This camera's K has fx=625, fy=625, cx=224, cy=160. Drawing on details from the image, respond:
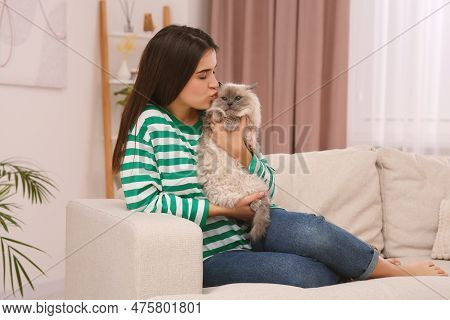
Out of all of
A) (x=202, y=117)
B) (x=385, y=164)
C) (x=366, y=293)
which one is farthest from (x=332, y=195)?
(x=366, y=293)

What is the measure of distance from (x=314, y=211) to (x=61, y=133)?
1.58 m

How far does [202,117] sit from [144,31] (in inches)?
70.2

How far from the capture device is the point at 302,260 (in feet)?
5.35

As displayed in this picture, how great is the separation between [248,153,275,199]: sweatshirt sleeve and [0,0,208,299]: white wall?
4.92 ft

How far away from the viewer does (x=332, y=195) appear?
2.26 meters

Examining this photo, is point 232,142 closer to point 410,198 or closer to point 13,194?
point 410,198

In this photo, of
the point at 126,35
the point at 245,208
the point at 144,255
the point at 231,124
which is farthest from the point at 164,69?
the point at 126,35

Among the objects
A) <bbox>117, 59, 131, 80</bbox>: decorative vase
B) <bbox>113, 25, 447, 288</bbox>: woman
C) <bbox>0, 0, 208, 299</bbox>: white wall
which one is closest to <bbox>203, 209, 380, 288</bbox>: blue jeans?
<bbox>113, 25, 447, 288</bbox>: woman

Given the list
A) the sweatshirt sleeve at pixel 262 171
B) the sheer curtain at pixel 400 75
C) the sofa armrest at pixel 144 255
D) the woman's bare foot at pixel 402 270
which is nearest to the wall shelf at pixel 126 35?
the sheer curtain at pixel 400 75

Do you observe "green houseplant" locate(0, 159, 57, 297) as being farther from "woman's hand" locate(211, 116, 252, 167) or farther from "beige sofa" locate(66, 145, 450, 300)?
"woman's hand" locate(211, 116, 252, 167)

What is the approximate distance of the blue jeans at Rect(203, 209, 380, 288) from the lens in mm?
1605

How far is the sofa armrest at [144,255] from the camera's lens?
147cm
